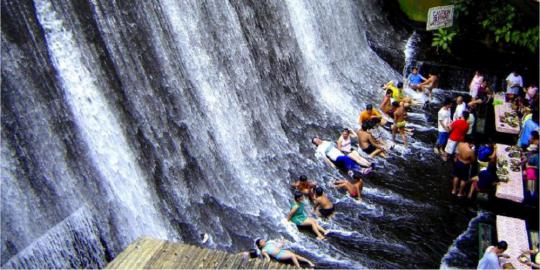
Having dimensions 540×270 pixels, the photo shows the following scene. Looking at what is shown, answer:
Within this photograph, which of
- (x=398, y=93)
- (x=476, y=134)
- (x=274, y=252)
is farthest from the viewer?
(x=398, y=93)

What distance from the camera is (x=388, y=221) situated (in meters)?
10.7

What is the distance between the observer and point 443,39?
16.5 meters

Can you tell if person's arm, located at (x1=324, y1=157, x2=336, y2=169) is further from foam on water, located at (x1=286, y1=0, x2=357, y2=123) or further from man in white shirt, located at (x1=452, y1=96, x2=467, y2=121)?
man in white shirt, located at (x1=452, y1=96, x2=467, y2=121)

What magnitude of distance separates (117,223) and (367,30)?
1029 cm

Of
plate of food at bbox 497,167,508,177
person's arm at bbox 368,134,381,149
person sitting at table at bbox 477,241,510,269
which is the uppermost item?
person's arm at bbox 368,134,381,149

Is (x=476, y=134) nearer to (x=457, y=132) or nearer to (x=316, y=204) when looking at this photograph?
(x=457, y=132)

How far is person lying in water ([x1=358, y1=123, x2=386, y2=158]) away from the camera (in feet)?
41.1

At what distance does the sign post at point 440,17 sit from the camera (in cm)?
1628

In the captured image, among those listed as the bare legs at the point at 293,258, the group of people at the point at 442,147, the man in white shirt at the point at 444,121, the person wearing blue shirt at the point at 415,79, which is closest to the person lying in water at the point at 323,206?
the group of people at the point at 442,147

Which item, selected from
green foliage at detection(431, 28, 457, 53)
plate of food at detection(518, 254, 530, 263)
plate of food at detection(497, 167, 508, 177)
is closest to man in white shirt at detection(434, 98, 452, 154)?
plate of food at detection(497, 167, 508, 177)

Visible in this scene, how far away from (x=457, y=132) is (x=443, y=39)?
16.6 feet

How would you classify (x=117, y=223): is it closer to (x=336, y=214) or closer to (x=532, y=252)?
(x=336, y=214)

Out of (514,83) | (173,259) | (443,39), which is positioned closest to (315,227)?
(173,259)

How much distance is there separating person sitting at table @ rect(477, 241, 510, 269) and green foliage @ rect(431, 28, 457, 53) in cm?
838
